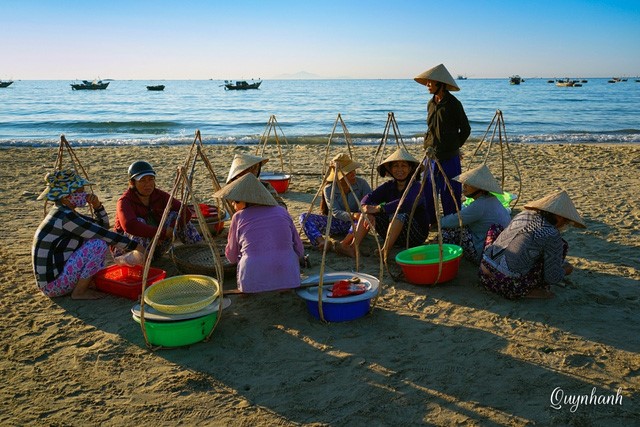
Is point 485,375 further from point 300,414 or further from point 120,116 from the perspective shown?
point 120,116

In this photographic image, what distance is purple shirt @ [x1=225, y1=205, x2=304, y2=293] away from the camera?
10.0ft

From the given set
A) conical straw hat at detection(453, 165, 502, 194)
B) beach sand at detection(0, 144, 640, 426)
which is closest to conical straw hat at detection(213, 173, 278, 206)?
beach sand at detection(0, 144, 640, 426)

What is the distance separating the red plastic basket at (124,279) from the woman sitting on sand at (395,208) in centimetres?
157

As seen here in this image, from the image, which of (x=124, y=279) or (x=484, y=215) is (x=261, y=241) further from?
(x=484, y=215)

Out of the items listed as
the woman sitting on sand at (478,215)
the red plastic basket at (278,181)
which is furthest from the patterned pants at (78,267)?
the red plastic basket at (278,181)

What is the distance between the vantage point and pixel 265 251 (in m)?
3.08

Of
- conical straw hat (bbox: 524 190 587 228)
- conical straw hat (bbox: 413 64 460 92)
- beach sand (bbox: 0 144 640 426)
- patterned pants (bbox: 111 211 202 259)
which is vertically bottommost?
beach sand (bbox: 0 144 640 426)

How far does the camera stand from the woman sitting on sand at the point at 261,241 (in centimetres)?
306

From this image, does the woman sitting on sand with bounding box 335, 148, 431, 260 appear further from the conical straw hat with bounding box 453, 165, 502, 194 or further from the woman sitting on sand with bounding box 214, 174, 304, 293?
the woman sitting on sand with bounding box 214, 174, 304, 293

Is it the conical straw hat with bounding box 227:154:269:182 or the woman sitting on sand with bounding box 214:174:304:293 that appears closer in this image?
the woman sitting on sand with bounding box 214:174:304:293

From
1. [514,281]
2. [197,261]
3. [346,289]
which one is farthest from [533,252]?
[197,261]

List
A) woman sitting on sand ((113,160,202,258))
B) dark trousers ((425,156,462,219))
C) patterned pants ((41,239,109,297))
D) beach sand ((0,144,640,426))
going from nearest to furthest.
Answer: beach sand ((0,144,640,426)), patterned pants ((41,239,109,297)), woman sitting on sand ((113,160,202,258)), dark trousers ((425,156,462,219))

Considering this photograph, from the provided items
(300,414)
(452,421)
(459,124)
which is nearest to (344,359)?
(300,414)

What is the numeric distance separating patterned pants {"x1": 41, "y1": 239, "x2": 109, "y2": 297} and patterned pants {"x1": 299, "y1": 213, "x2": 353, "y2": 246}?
5.63 ft
